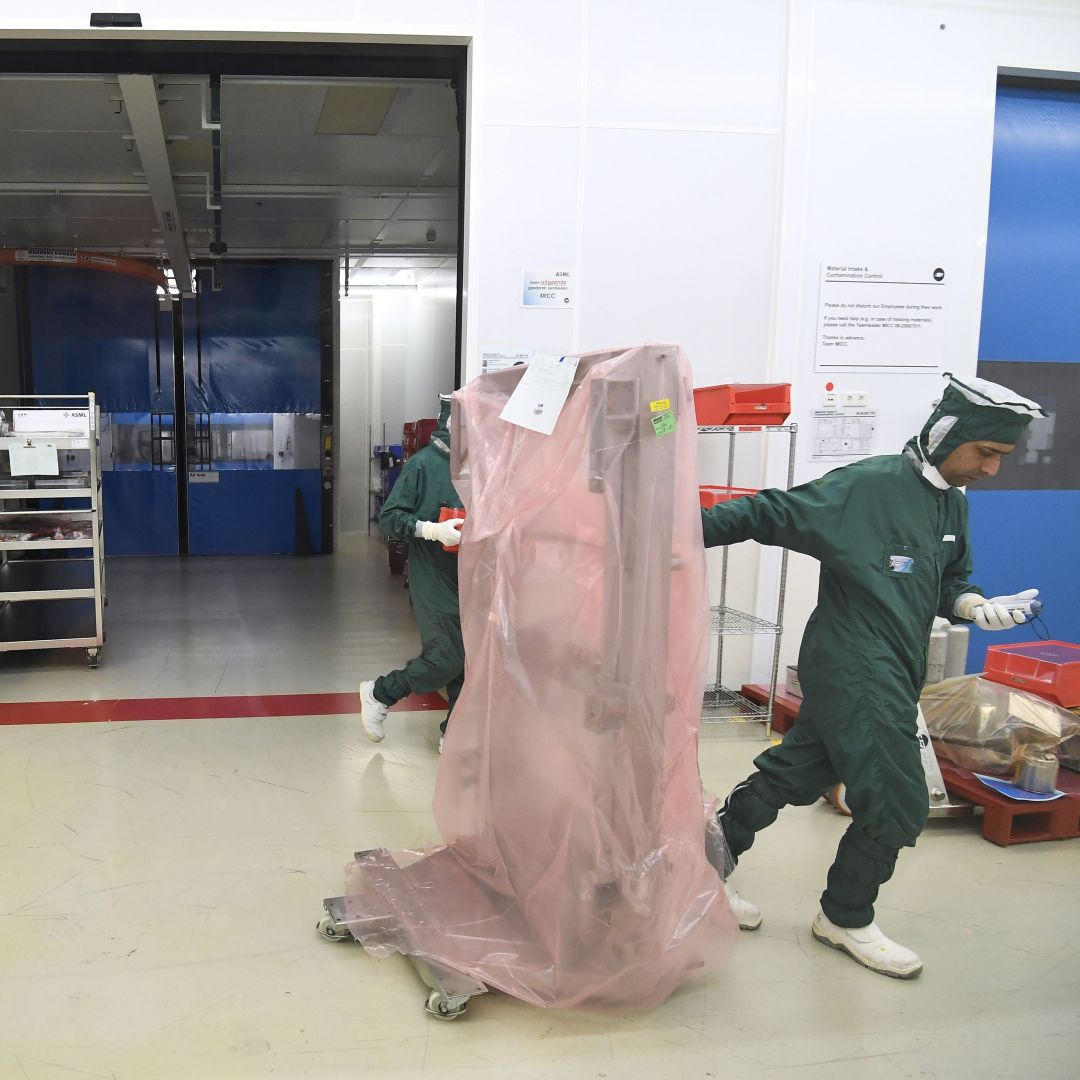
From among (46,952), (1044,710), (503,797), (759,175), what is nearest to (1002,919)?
(1044,710)

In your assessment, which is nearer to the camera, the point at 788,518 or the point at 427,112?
the point at 788,518

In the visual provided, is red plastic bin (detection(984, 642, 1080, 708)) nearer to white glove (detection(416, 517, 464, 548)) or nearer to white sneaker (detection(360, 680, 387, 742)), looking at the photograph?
white glove (detection(416, 517, 464, 548))

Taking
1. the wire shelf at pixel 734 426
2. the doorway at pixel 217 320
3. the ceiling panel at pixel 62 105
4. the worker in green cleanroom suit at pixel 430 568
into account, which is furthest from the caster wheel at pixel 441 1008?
the doorway at pixel 217 320

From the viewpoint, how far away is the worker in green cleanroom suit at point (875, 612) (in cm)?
203

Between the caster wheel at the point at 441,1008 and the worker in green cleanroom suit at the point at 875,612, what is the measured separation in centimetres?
92

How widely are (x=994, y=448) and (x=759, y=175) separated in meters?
2.23

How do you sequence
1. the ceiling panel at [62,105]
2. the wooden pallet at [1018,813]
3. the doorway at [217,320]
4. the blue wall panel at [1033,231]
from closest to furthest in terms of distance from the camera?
the wooden pallet at [1018,813] < the blue wall panel at [1033,231] < the ceiling panel at [62,105] < the doorway at [217,320]

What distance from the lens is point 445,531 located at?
285 centimetres

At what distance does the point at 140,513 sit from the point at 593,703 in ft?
26.5

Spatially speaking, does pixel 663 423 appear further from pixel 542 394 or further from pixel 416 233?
pixel 416 233

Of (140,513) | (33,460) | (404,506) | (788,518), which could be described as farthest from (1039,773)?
(140,513)

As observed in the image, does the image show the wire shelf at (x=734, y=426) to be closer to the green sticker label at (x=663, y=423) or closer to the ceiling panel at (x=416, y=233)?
the green sticker label at (x=663, y=423)

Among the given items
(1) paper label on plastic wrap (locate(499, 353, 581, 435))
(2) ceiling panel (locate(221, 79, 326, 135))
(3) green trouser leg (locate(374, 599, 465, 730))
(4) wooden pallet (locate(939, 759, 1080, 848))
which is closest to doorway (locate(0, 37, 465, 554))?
(2) ceiling panel (locate(221, 79, 326, 135))

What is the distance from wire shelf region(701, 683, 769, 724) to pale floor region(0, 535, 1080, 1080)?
5.4 inches
